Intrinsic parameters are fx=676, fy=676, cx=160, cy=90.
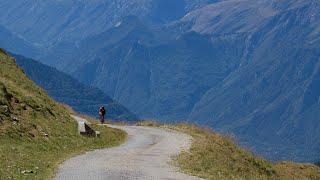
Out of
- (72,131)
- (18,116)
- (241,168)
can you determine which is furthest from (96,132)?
(241,168)

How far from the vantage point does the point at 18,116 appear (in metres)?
47.1

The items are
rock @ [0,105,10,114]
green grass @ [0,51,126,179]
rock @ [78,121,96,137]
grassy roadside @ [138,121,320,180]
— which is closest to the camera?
green grass @ [0,51,126,179]

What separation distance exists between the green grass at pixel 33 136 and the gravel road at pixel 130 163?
1.08 metres

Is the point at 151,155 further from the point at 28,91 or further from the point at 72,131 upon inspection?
the point at 28,91

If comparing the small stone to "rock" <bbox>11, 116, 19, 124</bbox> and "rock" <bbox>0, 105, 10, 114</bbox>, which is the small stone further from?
"rock" <bbox>0, 105, 10, 114</bbox>

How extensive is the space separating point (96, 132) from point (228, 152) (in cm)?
1138

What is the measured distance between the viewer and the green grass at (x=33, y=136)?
34.8 meters

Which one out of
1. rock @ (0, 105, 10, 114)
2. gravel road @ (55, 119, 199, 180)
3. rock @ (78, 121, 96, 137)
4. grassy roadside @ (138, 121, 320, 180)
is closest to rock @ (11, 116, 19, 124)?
rock @ (0, 105, 10, 114)

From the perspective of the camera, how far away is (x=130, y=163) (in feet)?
132

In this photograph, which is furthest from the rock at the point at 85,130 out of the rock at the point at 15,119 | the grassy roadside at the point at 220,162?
the grassy roadside at the point at 220,162

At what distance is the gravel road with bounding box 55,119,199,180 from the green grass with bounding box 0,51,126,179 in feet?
3.53

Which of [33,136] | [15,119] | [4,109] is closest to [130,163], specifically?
[33,136]

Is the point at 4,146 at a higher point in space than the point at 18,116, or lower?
lower

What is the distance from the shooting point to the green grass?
34781 mm
